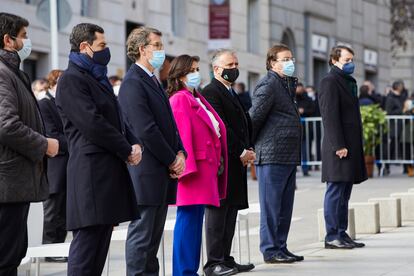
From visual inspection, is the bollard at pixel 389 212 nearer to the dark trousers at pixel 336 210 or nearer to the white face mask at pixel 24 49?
the dark trousers at pixel 336 210

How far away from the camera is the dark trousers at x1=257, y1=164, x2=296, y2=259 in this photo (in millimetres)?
12508

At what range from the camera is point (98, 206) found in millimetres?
8844

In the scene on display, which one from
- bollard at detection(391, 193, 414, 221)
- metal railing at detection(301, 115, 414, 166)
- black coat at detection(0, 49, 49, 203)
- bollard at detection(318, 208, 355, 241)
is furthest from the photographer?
metal railing at detection(301, 115, 414, 166)

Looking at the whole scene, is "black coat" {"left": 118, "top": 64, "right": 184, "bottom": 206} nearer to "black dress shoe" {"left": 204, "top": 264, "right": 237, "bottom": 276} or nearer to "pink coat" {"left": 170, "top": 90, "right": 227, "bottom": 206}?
"pink coat" {"left": 170, "top": 90, "right": 227, "bottom": 206}

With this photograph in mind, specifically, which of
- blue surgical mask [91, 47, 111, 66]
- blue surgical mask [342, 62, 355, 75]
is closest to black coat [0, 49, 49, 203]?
blue surgical mask [91, 47, 111, 66]

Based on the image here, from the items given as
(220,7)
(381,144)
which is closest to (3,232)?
(381,144)

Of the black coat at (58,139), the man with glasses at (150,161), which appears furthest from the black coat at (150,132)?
the black coat at (58,139)

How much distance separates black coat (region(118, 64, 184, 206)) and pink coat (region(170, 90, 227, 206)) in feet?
2.28

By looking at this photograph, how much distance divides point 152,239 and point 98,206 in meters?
0.99

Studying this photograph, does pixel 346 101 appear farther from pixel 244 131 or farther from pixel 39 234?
pixel 39 234

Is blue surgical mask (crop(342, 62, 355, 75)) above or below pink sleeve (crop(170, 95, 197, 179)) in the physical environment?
above

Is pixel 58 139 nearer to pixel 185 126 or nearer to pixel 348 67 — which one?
pixel 348 67

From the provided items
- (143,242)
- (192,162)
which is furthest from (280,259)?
(143,242)

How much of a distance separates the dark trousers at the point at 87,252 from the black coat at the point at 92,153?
0.09m
